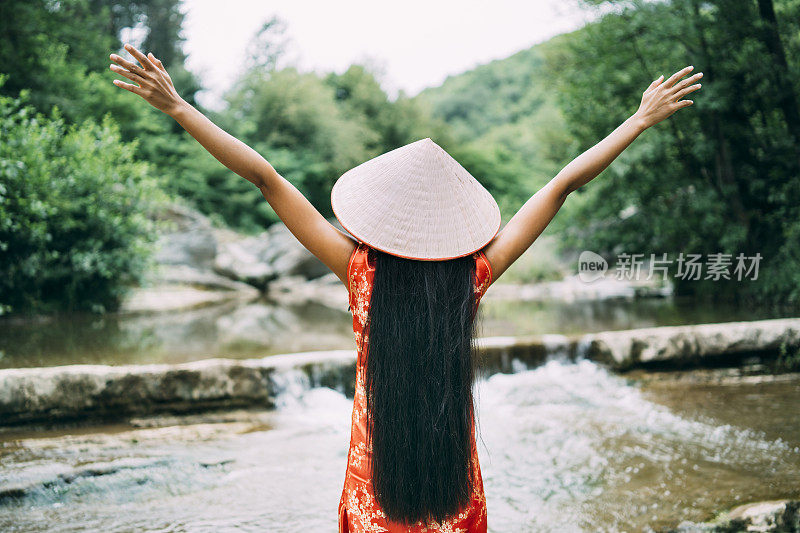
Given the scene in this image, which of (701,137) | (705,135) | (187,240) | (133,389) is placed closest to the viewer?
(133,389)

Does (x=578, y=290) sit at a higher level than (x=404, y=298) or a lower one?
lower

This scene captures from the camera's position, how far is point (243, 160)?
1339 millimetres

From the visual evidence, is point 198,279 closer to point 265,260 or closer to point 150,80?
point 265,260

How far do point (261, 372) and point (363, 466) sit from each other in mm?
4360

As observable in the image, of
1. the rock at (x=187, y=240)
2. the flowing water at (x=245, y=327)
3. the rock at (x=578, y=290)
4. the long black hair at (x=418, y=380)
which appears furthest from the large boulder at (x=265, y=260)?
the long black hair at (x=418, y=380)

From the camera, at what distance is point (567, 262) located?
1886 cm

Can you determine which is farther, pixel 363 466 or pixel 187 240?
pixel 187 240

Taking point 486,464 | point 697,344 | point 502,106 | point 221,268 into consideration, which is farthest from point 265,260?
point 502,106

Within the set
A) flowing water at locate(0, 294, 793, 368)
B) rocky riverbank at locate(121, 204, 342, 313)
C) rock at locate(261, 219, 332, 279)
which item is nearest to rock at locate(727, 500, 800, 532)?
flowing water at locate(0, 294, 793, 368)

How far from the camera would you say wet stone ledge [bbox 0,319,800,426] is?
15.3 feet

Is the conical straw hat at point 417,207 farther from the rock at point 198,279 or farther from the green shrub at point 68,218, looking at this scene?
the rock at point 198,279

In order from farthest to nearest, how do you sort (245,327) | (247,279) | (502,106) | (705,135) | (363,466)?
(502,106) → (247,279) → (705,135) → (245,327) → (363,466)

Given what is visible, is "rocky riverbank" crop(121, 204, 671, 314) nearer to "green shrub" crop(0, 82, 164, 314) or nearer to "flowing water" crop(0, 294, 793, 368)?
"flowing water" crop(0, 294, 793, 368)

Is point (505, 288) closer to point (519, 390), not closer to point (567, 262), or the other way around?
point (567, 262)
